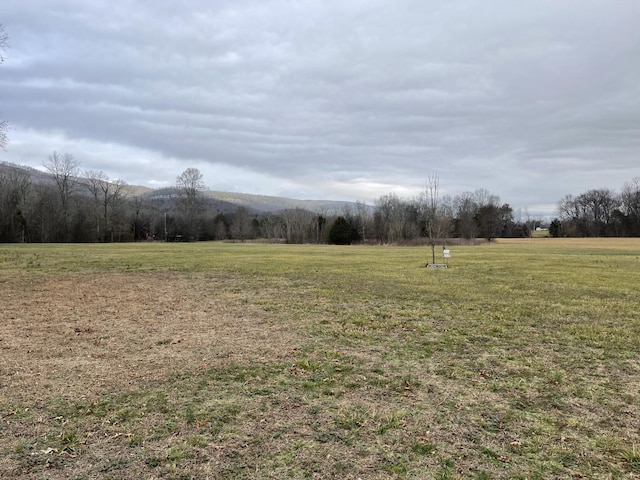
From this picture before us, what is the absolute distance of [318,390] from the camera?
434cm

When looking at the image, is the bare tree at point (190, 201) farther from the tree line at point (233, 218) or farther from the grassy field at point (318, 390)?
the grassy field at point (318, 390)

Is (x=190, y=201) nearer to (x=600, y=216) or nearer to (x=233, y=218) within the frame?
(x=233, y=218)

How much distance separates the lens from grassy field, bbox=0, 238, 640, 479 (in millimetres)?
2982

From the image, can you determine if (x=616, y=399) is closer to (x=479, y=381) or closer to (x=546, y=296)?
(x=479, y=381)

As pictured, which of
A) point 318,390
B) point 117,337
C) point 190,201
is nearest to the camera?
point 318,390

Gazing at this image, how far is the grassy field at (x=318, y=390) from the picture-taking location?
2982 millimetres

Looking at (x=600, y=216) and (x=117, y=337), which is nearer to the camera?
(x=117, y=337)

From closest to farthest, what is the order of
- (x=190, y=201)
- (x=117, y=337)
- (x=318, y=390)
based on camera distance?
1. (x=318, y=390)
2. (x=117, y=337)
3. (x=190, y=201)

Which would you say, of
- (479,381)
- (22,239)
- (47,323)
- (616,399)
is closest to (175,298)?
(47,323)

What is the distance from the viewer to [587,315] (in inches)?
331

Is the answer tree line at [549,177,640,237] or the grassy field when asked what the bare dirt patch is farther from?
tree line at [549,177,640,237]

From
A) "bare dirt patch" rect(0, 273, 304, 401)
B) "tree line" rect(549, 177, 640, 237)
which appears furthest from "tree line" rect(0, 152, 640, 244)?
"bare dirt patch" rect(0, 273, 304, 401)

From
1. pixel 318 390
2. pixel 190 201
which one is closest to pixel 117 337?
pixel 318 390

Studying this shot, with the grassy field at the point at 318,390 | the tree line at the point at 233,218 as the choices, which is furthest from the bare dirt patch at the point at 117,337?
the tree line at the point at 233,218
